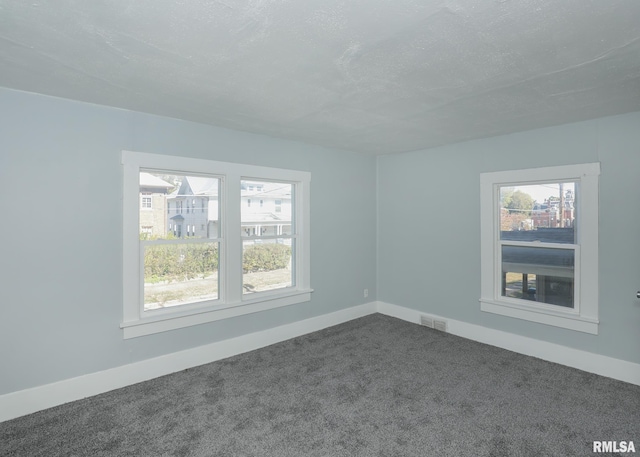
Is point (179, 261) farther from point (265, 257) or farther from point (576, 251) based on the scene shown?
point (576, 251)

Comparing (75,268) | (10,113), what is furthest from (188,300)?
(10,113)

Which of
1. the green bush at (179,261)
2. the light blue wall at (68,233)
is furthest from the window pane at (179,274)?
the light blue wall at (68,233)

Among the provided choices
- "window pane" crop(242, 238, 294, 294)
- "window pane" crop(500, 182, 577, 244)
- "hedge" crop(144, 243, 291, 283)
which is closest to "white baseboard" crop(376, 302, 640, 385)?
"window pane" crop(500, 182, 577, 244)

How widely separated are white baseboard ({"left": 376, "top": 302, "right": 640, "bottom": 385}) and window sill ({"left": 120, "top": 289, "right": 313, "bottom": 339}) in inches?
76.6

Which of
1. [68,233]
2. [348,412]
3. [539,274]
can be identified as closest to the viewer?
[348,412]

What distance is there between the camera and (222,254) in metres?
3.72

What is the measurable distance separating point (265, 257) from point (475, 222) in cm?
267

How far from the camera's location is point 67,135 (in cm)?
278

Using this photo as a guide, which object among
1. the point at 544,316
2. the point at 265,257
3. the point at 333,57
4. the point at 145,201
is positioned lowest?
the point at 544,316

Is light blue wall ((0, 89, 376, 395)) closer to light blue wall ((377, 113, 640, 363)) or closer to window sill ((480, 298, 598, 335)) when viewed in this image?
light blue wall ((377, 113, 640, 363))

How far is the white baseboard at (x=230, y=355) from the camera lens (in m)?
2.64

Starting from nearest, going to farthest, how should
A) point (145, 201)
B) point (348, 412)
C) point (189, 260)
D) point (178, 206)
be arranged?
1. point (348, 412)
2. point (145, 201)
3. point (178, 206)
4. point (189, 260)

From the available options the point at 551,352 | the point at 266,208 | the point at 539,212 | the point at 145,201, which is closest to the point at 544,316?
the point at 551,352

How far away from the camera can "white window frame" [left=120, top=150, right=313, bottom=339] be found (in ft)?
10.00
